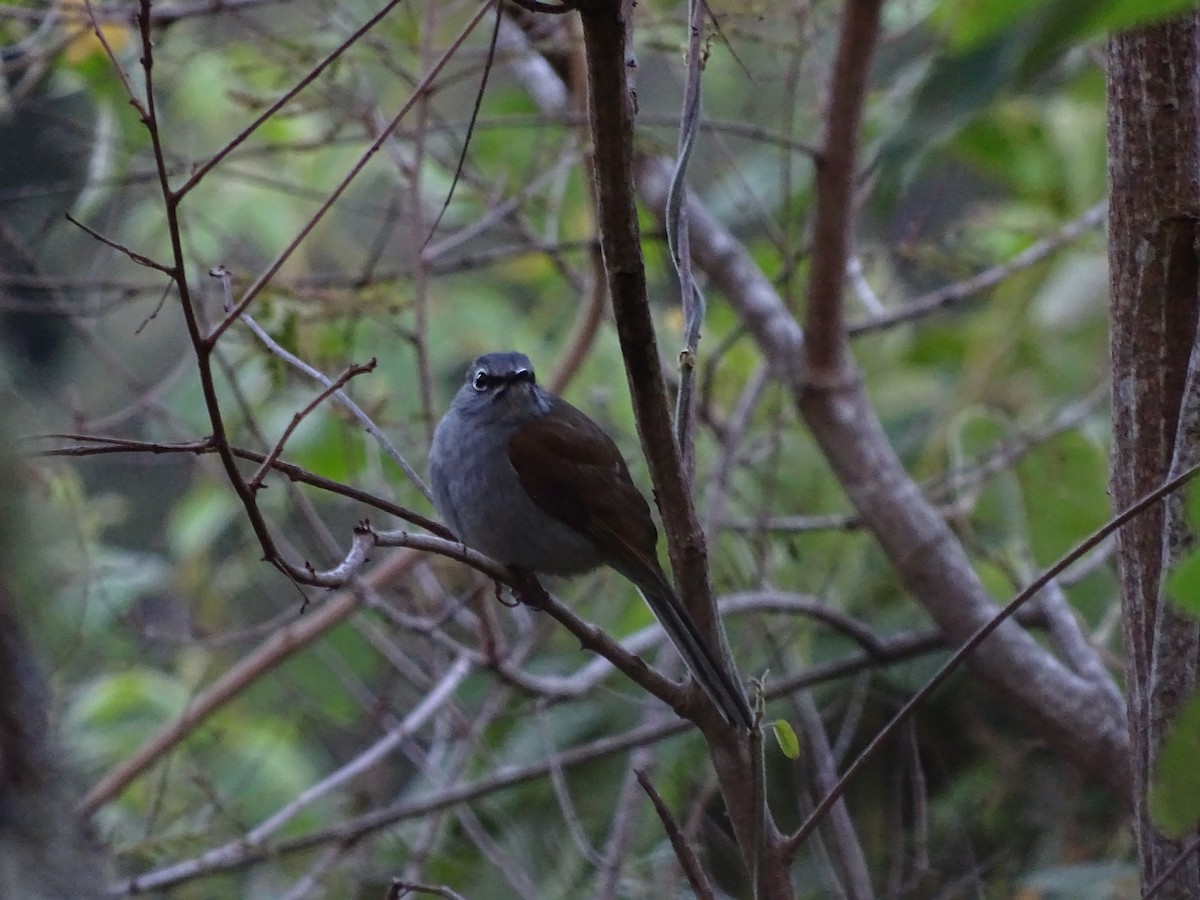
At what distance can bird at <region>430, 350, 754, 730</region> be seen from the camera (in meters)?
3.18

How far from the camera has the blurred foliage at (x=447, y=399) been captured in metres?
3.96

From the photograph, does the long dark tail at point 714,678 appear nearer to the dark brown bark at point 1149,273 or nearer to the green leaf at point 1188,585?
the dark brown bark at point 1149,273

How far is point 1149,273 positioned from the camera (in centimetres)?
208

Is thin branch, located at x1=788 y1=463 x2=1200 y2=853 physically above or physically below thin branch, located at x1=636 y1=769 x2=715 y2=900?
above

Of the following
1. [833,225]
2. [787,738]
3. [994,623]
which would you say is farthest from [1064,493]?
[994,623]

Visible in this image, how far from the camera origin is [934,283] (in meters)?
8.14

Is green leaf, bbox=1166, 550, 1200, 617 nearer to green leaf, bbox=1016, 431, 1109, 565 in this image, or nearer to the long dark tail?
the long dark tail

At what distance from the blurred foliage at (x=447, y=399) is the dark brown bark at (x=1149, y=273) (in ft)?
3.04

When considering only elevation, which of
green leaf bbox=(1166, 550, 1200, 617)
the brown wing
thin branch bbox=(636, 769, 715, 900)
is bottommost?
thin branch bbox=(636, 769, 715, 900)

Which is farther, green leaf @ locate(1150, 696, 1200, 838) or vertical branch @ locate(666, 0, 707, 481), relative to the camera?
vertical branch @ locate(666, 0, 707, 481)

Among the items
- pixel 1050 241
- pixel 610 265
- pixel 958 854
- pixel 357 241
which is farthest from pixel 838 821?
pixel 357 241

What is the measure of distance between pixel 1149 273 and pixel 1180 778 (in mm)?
1256

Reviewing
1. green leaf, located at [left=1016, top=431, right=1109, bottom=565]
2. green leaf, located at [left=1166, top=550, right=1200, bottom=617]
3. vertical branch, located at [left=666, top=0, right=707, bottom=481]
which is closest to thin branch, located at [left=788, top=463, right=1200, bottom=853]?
vertical branch, located at [left=666, top=0, right=707, bottom=481]

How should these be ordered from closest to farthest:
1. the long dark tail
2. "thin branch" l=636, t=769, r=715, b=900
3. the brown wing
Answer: "thin branch" l=636, t=769, r=715, b=900
the long dark tail
the brown wing
